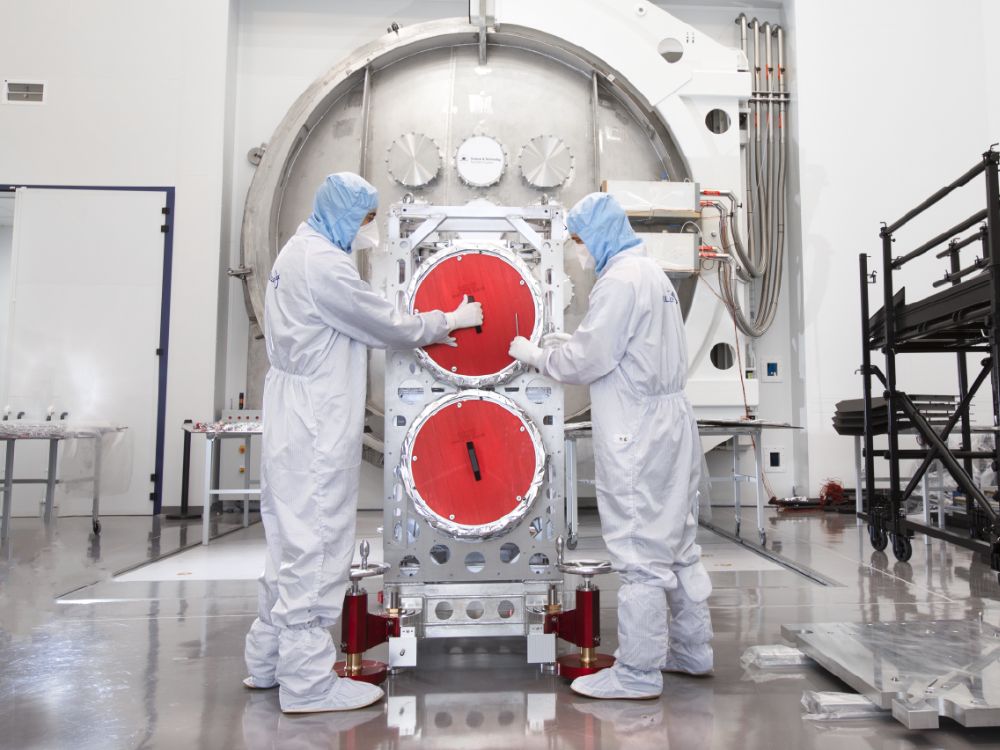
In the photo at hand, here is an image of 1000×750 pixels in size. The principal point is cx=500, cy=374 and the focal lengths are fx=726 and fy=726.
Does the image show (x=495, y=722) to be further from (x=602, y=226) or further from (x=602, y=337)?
→ (x=602, y=226)

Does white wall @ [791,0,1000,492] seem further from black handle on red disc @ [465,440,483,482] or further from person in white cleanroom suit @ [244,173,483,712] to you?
person in white cleanroom suit @ [244,173,483,712]

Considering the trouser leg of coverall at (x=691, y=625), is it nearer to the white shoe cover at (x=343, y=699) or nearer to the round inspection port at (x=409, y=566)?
the round inspection port at (x=409, y=566)

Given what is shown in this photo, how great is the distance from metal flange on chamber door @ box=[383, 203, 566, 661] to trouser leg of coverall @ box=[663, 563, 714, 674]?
1.24 feet

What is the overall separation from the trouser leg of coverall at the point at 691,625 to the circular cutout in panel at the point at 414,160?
376 cm

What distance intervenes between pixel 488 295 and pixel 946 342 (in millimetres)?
2876

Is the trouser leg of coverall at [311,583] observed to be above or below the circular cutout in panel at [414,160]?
below

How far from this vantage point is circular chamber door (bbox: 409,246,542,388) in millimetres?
2344

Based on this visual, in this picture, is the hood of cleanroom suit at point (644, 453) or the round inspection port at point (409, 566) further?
the round inspection port at point (409, 566)

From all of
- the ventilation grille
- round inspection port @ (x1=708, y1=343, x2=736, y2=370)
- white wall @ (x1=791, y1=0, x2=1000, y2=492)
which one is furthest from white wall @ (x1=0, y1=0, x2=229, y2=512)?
white wall @ (x1=791, y1=0, x2=1000, y2=492)

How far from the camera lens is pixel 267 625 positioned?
2.07 metres

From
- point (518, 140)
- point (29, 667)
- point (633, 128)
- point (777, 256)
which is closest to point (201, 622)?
point (29, 667)

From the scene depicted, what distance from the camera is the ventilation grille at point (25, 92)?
568cm

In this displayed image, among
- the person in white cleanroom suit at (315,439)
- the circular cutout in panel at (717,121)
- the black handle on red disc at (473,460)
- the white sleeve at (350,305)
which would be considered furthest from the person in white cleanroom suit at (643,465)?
the circular cutout in panel at (717,121)

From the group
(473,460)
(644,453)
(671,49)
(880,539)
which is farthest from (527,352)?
(671,49)
